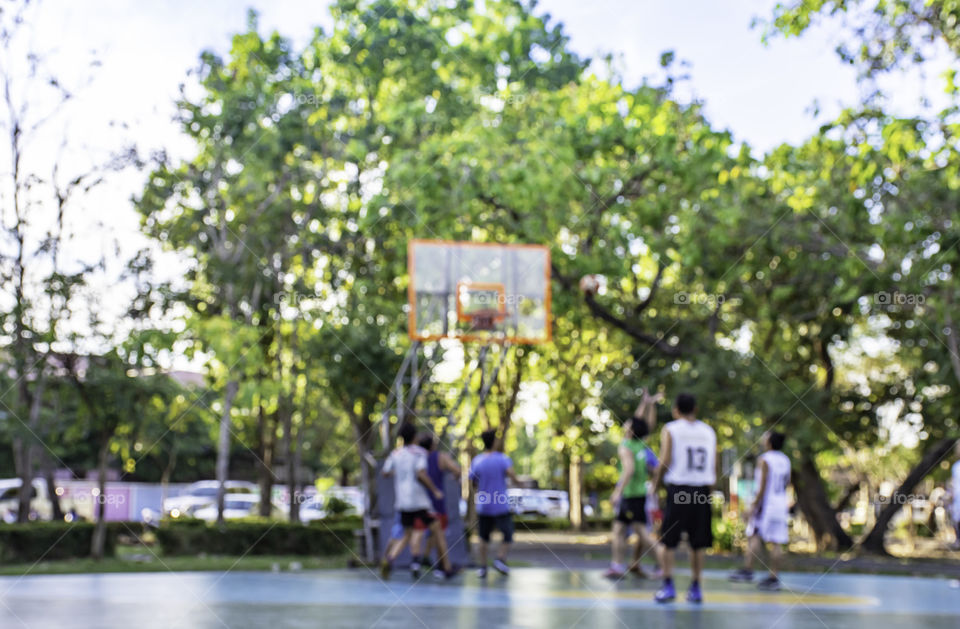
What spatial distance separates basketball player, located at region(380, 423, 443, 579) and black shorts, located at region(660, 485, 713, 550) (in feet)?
11.2

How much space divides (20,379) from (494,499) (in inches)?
334

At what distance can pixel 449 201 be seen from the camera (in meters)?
21.5

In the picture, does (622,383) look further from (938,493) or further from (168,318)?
(938,493)

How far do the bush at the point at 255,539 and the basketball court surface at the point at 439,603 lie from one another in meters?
5.16

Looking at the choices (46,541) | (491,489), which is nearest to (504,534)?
(491,489)

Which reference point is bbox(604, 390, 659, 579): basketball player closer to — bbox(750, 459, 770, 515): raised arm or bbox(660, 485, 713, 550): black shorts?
bbox(750, 459, 770, 515): raised arm

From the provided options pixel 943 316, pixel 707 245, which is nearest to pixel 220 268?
pixel 707 245

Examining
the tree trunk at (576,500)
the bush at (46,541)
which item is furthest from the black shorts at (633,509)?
the tree trunk at (576,500)

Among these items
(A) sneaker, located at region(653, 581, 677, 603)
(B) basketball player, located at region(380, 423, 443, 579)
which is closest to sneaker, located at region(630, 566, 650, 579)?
(B) basketball player, located at region(380, 423, 443, 579)

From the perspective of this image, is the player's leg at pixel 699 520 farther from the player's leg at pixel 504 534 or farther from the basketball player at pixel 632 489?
the player's leg at pixel 504 534

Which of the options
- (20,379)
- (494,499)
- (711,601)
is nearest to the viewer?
(711,601)

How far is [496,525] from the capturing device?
14328 mm

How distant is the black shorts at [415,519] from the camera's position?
13531 mm

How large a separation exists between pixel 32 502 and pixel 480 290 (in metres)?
18.2
